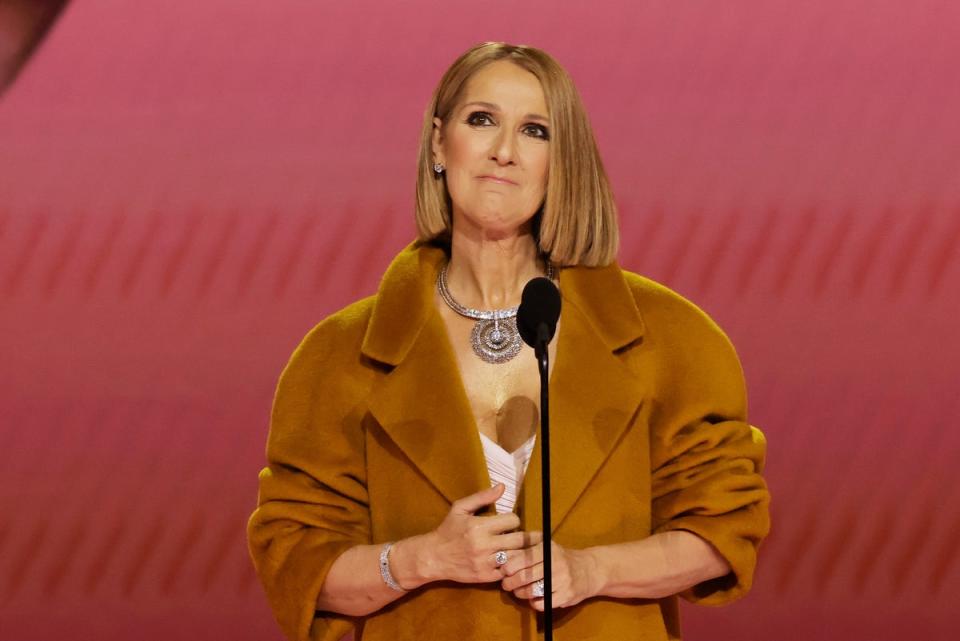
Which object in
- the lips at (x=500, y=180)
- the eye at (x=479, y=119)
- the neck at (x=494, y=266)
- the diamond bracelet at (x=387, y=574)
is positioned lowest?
the diamond bracelet at (x=387, y=574)

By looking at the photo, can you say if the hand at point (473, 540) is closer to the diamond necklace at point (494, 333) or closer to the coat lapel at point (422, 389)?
the coat lapel at point (422, 389)

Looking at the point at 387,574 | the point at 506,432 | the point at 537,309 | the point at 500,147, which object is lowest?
A: the point at 387,574

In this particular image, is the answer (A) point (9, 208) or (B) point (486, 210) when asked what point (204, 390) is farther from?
(B) point (486, 210)

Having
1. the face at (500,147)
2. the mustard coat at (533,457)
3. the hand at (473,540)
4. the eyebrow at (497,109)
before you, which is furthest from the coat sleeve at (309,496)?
the eyebrow at (497,109)

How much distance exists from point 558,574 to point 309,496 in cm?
38

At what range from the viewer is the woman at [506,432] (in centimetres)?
208

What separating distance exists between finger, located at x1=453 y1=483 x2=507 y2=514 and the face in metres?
0.38

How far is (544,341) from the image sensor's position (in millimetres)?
1866

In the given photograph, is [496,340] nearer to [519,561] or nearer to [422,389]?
[422,389]

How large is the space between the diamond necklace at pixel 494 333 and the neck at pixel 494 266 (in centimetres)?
1

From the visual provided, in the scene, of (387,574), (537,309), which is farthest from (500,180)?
(387,574)

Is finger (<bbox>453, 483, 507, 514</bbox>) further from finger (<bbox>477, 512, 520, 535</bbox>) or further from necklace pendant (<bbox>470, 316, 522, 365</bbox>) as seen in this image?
necklace pendant (<bbox>470, 316, 522, 365</bbox>)

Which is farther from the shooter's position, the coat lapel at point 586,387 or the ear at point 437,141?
the ear at point 437,141

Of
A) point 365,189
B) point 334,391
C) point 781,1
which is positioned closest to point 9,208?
point 365,189
